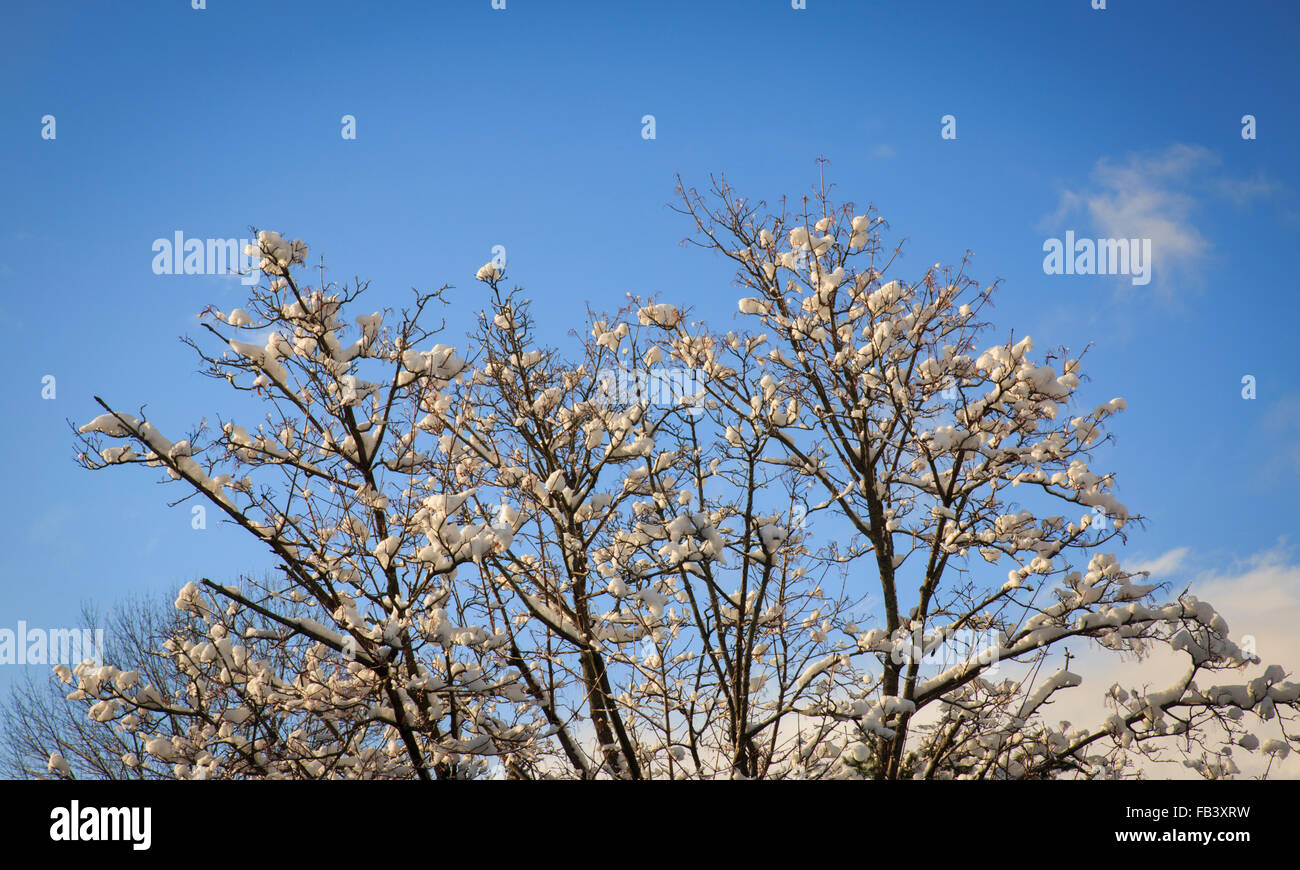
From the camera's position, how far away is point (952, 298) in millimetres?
8055

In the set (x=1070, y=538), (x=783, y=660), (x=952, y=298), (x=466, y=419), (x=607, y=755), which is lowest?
(x=607, y=755)

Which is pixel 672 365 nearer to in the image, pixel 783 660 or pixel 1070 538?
pixel 783 660

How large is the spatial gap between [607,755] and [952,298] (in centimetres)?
512

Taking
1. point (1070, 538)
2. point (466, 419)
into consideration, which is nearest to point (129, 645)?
point (466, 419)

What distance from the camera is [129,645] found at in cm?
1667

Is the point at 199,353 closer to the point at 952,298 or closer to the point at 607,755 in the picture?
the point at 607,755

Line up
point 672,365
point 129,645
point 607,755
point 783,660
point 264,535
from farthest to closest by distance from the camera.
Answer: point 129,645 → point 672,365 → point 607,755 → point 783,660 → point 264,535
